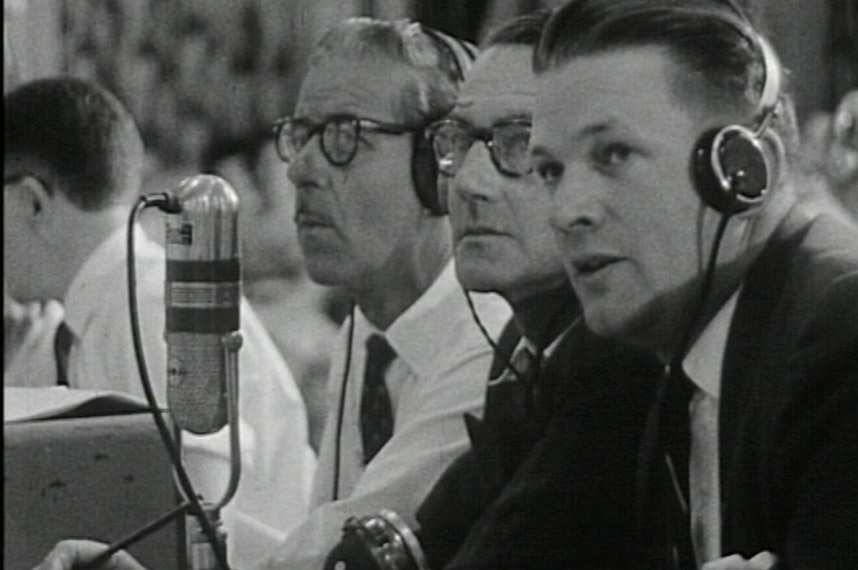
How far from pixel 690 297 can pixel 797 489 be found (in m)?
0.21

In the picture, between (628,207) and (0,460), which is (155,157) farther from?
(628,207)

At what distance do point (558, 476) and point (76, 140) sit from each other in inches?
27.3

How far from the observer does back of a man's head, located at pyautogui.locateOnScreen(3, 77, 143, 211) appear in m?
1.90

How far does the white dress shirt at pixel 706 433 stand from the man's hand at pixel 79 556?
682mm

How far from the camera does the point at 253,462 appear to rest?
1.89 m

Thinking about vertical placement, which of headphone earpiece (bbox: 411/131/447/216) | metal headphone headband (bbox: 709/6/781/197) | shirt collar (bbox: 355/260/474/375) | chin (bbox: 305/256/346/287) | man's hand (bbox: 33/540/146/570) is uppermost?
metal headphone headband (bbox: 709/6/781/197)

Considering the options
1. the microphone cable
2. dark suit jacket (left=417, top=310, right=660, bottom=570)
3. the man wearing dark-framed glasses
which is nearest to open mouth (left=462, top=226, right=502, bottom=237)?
the man wearing dark-framed glasses

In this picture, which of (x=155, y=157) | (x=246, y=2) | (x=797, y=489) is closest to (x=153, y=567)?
(x=155, y=157)

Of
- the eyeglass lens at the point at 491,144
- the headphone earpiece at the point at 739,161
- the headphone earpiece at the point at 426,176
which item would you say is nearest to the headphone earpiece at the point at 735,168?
the headphone earpiece at the point at 739,161

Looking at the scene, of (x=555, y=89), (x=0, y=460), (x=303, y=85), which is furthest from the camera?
(x=0, y=460)

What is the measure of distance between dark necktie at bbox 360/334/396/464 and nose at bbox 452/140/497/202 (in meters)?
0.20

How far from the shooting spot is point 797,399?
5.06 ft

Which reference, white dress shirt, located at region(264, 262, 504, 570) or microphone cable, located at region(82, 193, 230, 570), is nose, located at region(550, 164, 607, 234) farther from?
microphone cable, located at region(82, 193, 230, 570)

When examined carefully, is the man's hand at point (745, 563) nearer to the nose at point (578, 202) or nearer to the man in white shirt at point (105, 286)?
the nose at point (578, 202)
